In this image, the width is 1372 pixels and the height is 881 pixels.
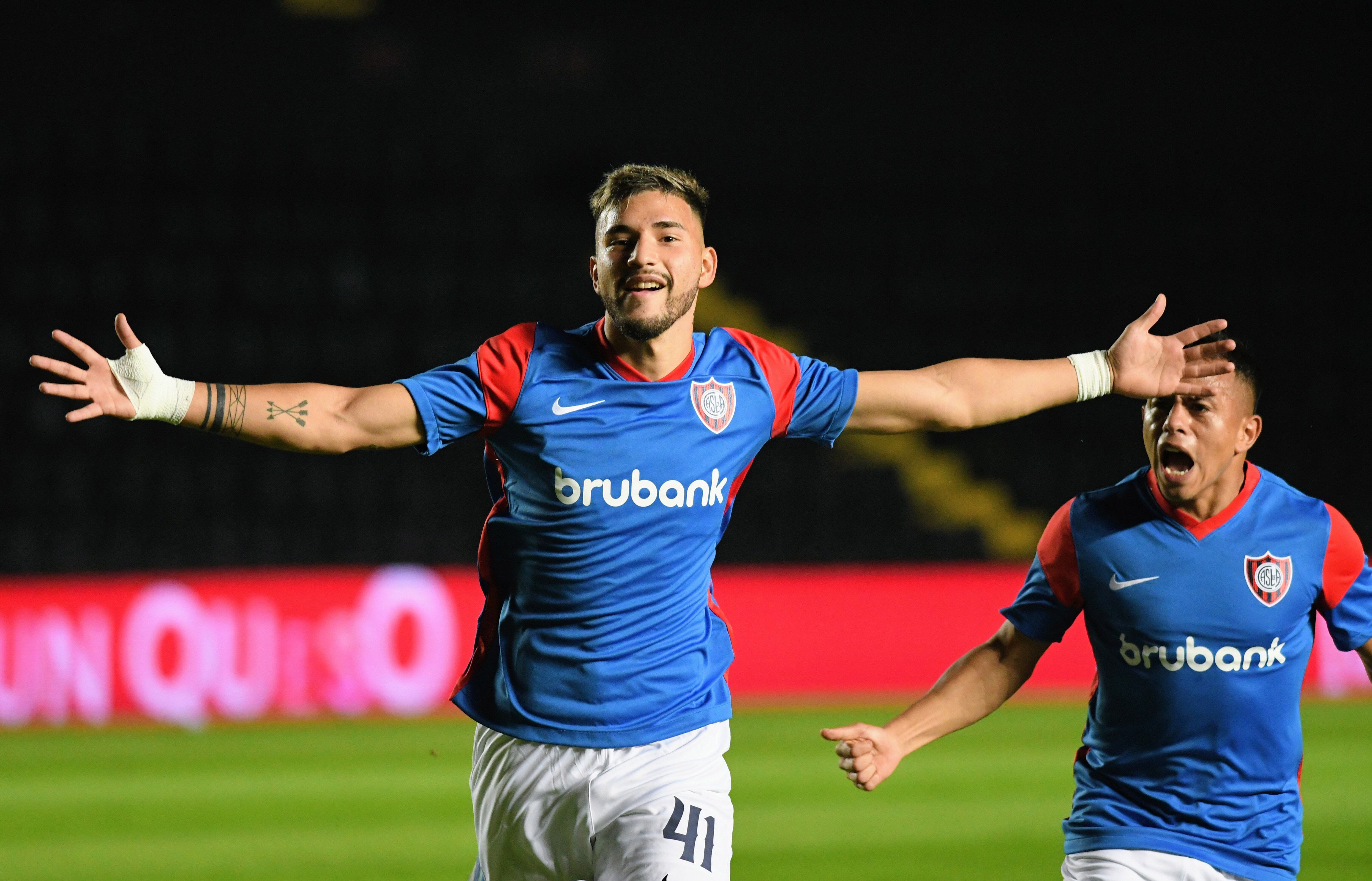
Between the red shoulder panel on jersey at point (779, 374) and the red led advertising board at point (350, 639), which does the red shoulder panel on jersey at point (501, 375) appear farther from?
the red led advertising board at point (350, 639)

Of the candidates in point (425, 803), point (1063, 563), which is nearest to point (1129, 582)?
point (1063, 563)

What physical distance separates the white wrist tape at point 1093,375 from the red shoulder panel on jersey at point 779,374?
0.69m

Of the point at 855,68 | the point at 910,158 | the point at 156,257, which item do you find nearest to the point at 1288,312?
the point at 910,158

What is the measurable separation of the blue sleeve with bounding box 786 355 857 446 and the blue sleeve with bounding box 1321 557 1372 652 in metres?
1.22

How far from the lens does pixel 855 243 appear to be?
16719 mm

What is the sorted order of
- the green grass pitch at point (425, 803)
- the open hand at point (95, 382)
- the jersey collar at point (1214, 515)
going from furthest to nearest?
the green grass pitch at point (425, 803) → the jersey collar at point (1214, 515) → the open hand at point (95, 382)

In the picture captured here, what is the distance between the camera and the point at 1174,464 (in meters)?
3.53

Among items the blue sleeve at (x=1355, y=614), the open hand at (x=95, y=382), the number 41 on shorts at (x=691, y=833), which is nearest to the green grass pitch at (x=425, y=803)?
the number 41 on shorts at (x=691, y=833)

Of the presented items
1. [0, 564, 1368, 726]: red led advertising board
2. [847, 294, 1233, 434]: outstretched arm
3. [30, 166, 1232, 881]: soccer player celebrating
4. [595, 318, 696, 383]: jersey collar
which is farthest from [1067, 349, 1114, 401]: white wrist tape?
[0, 564, 1368, 726]: red led advertising board

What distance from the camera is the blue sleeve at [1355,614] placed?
349 cm

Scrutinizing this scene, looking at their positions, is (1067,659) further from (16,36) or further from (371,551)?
(16,36)

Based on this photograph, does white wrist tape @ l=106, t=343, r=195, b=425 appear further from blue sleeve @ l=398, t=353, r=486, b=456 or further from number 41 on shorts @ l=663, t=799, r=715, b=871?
number 41 on shorts @ l=663, t=799, r=715, b=871

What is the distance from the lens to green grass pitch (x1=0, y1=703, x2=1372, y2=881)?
6.43 meters

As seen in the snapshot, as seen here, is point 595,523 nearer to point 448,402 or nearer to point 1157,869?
point 448,402
